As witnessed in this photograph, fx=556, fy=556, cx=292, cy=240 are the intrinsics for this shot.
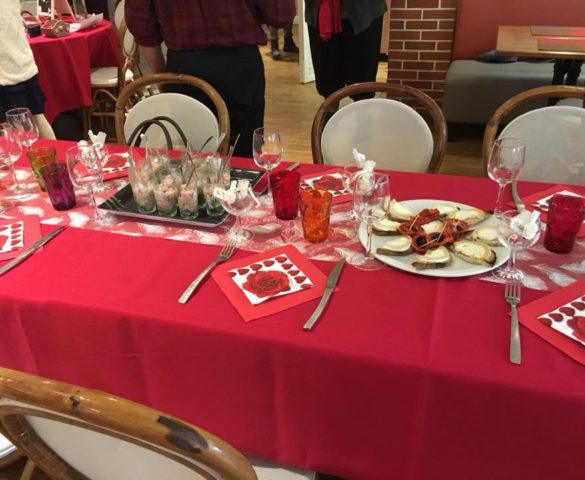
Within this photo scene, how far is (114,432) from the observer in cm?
60

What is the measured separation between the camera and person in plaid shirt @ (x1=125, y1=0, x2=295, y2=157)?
1.90 m

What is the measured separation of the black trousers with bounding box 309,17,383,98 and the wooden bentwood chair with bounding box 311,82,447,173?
952 millimetres

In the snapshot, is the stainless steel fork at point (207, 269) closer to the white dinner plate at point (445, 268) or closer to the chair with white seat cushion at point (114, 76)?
the white dinner plate at point (445, 268)

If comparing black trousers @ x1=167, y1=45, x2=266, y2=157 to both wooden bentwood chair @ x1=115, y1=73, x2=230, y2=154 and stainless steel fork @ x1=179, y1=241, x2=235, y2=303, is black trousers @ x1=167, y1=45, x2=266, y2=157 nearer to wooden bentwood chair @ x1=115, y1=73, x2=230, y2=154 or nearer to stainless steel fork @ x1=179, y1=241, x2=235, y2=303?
wooden bentwood chair @ x1=115, y1=73, x2=230, y2=154

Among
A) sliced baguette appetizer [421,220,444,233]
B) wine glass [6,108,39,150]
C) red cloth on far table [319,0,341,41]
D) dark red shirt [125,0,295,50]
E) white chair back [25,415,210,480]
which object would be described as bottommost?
white chair back [25,415,210,480]

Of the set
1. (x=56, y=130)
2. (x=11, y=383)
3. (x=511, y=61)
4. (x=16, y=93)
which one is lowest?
(x=56, y=130)

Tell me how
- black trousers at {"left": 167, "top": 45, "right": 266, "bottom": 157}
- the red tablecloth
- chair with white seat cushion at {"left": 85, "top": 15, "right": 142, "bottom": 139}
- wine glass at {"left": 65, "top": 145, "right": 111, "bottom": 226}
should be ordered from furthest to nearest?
chair with white seat cushion at {"left": 85, "top": 15, "right": 142, "bottom": 139}, the red tablecloth, black trousers at {"left": 167, "top": 45, "right": 266, "bottom": 157}, wine glass at {"left": 65, "top": 145, "right": 111, "bottom": 226}

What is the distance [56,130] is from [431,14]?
2.60 metres

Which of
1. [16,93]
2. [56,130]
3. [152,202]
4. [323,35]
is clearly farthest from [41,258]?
[56,130]

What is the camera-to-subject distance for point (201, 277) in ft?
3.51

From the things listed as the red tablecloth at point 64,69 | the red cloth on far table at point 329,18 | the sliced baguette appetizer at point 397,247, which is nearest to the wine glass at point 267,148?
the sliced baguette appetizer at point 397,247

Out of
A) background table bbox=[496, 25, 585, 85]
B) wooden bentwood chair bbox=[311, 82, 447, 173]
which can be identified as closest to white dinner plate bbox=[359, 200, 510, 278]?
wooden bentwood chair bbox=[311, 82, 447, 173]

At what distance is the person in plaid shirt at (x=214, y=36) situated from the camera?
6.24 ft

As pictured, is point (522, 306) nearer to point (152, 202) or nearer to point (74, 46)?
point (152, 202)
